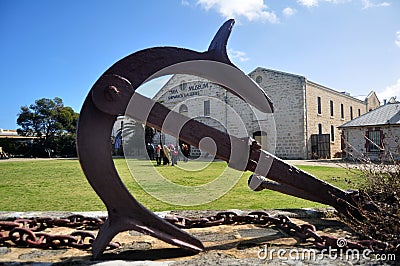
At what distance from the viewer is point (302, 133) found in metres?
25.9

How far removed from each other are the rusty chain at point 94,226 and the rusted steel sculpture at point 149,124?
0.39 metres

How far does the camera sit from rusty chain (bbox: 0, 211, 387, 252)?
273 cm

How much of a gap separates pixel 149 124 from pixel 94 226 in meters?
1.62

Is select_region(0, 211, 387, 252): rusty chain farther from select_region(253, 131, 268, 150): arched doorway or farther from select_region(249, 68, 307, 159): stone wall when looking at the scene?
select_region(249, 68, 307, 159): stone wall

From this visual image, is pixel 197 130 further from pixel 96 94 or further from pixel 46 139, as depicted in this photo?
pixel 46 139

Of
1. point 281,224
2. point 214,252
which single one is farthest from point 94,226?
point 281,224

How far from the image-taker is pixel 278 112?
1064 inches

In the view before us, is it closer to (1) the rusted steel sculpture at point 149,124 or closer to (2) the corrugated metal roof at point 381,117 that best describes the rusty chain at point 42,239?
(1) the rusted steel sculpture at point 149,124

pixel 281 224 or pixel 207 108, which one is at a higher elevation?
pixel 207 108

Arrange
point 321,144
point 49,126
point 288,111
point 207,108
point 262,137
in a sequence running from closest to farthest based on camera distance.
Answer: point 262,137, point 288,111, point 321,144, point 207,108, point 49,126

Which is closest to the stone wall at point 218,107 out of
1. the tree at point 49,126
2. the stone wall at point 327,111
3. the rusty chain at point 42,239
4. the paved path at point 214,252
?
the stone wall at point 327,111

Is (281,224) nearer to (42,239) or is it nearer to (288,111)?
(42,239)

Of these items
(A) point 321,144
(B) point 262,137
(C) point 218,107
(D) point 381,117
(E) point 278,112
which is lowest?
(A) point 321,144

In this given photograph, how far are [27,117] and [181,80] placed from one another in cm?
2301
